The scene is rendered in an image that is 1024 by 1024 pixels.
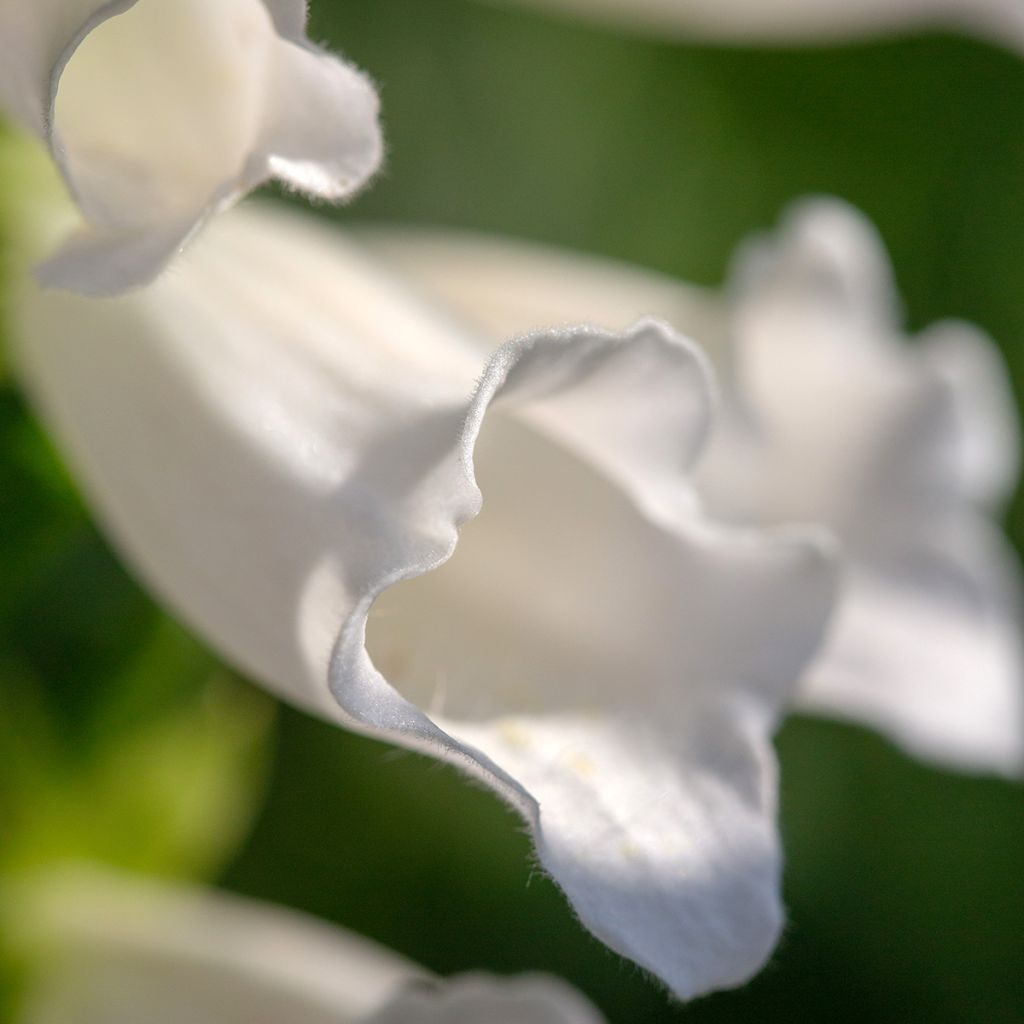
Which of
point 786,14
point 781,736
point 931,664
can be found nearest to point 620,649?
point 931,664

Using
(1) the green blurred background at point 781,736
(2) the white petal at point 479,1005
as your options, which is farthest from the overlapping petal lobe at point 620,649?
(1) the green blurred background at point 781,736

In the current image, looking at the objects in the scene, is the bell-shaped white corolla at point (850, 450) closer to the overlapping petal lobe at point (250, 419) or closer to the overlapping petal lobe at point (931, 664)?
the overlapping petal lobe at point (931, 664)

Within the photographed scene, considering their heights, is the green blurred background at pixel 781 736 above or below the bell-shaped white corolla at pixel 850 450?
below

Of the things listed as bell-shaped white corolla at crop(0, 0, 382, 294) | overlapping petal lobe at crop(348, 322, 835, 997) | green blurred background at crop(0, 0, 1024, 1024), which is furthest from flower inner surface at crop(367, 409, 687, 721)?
green blurred background at crop(0, 0, 1024, 1024)

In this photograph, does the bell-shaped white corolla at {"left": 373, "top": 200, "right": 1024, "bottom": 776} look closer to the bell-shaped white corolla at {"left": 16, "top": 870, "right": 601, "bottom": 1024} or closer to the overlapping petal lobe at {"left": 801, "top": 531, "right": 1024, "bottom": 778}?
the overlapping petal lobe at {"left": 801, "top": 531, "right": 1024, "bottom": 778}

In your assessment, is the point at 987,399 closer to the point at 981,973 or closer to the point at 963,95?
the point at 981,973
